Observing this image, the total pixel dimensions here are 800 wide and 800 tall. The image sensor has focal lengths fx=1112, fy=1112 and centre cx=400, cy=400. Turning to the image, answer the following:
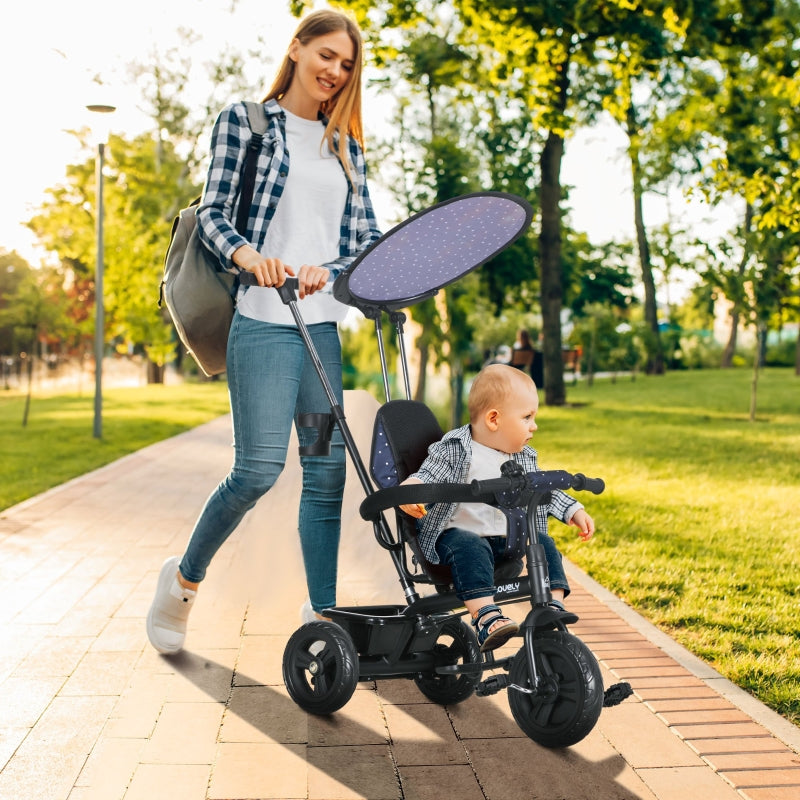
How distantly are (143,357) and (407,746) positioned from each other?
5195 cm

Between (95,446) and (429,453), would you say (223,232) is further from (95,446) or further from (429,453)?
(95,446)

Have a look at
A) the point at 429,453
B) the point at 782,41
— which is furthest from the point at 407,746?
the point at 782,41

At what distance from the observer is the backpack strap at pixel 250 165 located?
12.5 feet

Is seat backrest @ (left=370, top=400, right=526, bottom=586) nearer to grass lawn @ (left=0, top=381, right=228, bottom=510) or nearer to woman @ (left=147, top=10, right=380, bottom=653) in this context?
woman @ (left=147, top=10, right=380, bottom=653)

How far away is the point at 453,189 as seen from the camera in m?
16.5

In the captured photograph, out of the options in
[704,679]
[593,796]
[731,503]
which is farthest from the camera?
[731,503]

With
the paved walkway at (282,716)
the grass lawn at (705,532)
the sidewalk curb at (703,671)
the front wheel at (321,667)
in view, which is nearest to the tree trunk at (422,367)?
the grass lawn at (705,532)

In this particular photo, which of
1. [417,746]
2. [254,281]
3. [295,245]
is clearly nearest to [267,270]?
[254,281]

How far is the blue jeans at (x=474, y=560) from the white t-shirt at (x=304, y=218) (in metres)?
1.01

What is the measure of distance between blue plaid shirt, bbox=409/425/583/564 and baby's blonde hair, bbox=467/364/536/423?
0.10 meters

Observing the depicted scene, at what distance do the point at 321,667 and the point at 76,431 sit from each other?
42.8 feet

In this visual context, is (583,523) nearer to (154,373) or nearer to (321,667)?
(321,667)

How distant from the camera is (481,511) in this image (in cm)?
350

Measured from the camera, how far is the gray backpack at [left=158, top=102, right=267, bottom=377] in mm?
3816
